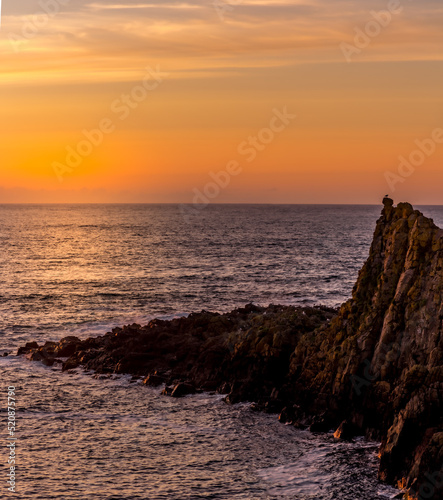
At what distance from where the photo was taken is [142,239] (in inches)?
7215

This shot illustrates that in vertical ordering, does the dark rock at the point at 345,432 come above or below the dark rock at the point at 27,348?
above

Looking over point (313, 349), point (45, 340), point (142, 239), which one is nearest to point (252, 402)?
point (313, 349)

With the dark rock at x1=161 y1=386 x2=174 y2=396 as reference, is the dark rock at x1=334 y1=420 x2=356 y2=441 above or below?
above

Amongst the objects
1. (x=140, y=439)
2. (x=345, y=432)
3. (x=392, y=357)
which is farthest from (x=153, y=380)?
(x=392, y=357)

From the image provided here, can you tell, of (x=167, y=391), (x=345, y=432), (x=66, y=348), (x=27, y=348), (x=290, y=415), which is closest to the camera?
(x=345, y=432)

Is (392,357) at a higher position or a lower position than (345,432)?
higher

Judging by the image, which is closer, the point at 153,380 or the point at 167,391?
the point at 167,391

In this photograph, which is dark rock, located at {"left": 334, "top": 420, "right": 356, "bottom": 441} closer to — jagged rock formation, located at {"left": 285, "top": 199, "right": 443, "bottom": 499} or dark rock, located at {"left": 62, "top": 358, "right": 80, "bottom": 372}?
jagged rock formation, located at {"left": 285, "top": 199, "right": 443, "bottom": 499}

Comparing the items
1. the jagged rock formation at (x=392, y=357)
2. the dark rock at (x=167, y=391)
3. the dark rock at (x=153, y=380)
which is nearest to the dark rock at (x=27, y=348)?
the dark rock at (x=153, y=380)

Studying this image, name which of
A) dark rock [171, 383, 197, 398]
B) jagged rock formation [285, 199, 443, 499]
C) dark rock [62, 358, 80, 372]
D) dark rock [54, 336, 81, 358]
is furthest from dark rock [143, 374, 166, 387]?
dark rock [54, 336, 81, 358]

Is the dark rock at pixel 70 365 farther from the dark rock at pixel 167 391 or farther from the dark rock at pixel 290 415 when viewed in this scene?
the dark rock at pixel 290 415

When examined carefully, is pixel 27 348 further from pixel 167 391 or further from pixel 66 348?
pixel 167 391

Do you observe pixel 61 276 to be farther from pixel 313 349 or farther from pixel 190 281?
pixel 313 349

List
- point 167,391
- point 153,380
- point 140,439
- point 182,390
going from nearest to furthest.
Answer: point 140,439 → point 182,390 → point 167,391 → point 153,380
